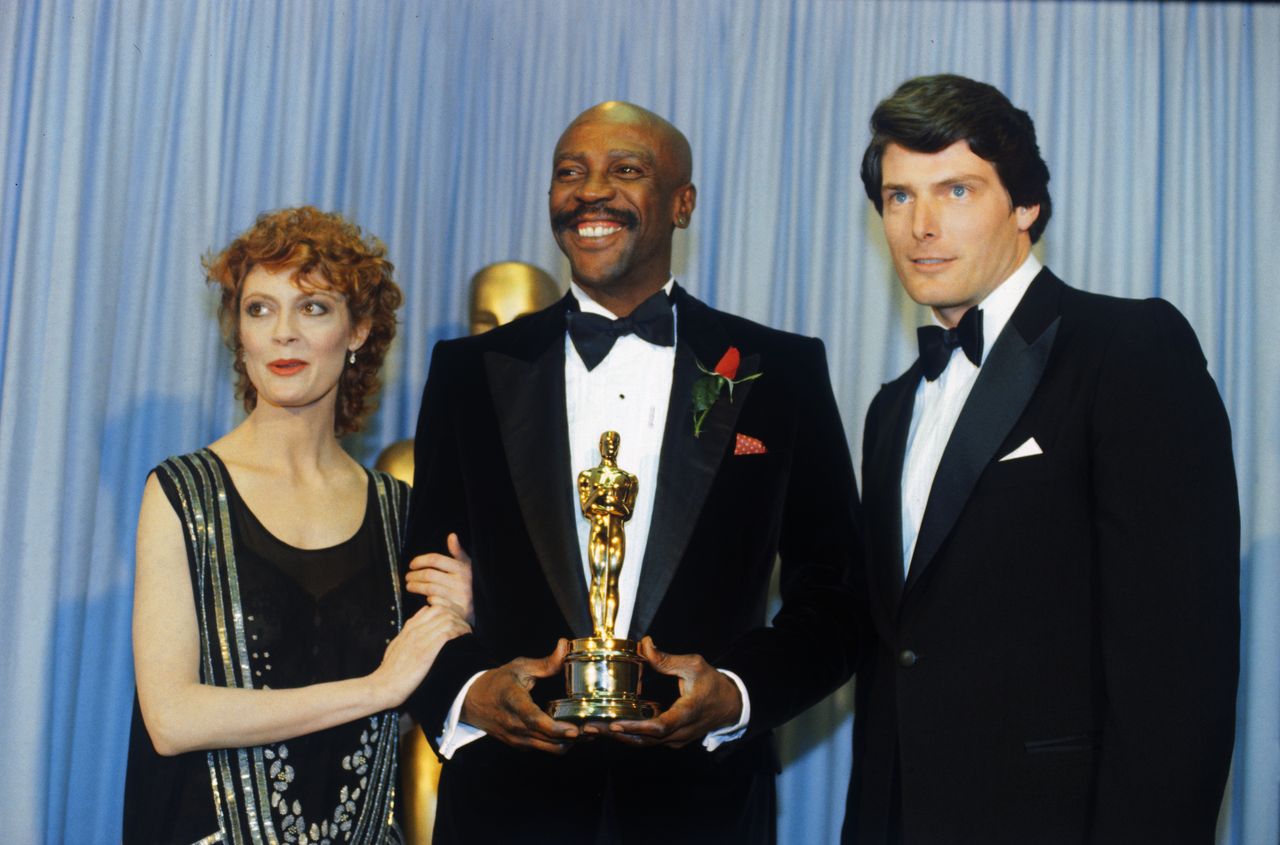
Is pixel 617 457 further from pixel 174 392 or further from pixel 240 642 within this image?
pixel 174 392

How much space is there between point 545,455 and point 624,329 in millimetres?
351

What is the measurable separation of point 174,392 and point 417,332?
2.30 feet

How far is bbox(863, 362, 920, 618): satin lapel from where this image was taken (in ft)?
9.75

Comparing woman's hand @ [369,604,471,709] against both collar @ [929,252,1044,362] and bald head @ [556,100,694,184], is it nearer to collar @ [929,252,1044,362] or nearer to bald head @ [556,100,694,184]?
bald head @ [556,100,694,184]

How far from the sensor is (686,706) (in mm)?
2688

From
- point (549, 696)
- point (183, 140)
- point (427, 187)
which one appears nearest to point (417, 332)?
point (427, 187)

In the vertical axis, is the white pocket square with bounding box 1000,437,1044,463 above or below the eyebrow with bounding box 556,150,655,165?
below

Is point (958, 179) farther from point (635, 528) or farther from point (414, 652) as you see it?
point (414, 652)

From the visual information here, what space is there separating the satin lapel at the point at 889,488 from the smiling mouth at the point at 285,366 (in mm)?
1318

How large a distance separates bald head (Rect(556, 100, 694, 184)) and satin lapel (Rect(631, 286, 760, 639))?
1.25ft

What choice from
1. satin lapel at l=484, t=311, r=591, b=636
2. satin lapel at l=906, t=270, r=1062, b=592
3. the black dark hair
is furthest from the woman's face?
satin lapel at l=906, t=270, r=1062, b=592

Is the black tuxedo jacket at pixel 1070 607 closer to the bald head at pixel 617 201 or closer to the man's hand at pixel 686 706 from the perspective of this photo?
the man's hand at pixel 686 706

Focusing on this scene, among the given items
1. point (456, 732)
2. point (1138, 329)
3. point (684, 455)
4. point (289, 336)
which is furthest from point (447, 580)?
point (1138, 329)

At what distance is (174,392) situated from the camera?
4.11 metres
